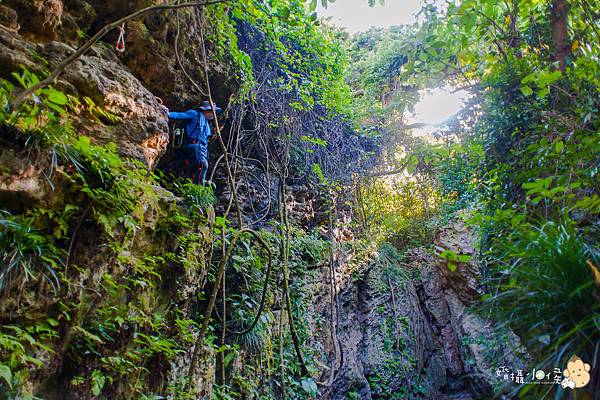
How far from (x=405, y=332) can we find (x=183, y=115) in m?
6.11

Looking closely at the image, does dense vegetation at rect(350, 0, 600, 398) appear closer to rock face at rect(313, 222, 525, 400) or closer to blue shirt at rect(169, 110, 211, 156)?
rock face at rect(313, 222, 525, 400)

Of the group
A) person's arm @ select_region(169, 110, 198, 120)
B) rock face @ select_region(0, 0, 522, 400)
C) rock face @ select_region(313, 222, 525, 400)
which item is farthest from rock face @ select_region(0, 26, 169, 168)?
rock face @ select_region(313, 222, 525, 400)

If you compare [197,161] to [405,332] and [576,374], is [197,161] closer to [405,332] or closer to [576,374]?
[576,374]

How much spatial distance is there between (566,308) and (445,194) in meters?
7.44

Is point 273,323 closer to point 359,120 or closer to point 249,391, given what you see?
point 249,391

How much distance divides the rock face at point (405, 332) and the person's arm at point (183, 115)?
353 centimetres

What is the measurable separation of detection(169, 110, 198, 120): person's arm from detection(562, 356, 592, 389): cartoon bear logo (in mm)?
4182

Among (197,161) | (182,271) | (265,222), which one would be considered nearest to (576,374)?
(182,271)

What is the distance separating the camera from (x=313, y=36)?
23.5ft

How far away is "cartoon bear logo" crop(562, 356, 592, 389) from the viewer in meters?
1.41

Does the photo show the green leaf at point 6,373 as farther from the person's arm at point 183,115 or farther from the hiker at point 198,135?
the person's arm at point 183,115

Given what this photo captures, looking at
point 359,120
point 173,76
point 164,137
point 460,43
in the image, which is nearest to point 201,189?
point 164,137

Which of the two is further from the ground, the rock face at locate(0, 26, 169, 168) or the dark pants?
the dark pants

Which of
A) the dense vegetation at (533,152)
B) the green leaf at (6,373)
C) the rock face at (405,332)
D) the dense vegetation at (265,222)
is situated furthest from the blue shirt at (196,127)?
the green leaf at (6,373)
